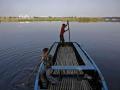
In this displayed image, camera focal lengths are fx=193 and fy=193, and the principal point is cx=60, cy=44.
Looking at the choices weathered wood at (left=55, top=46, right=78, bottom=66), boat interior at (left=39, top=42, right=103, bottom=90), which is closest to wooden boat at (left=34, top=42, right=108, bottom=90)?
boat interior at (left=39, top=42, right=103, bottom=90)

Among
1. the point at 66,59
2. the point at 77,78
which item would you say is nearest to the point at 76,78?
the point at 77,78

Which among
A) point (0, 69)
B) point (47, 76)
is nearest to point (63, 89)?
point (47, 76)

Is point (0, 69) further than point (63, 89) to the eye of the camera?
Yes

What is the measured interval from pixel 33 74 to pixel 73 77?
19.7ft

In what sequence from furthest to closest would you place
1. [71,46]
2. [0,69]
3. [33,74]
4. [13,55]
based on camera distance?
[13,55]
[71,46]
[0,69]
[33,74]

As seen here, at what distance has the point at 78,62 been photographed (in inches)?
667

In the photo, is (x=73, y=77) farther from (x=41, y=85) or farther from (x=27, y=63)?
(x=27, y=63)

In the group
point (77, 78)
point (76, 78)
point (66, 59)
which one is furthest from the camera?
point (66, 59)

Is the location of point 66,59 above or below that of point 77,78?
above

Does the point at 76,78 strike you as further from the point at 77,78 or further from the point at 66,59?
the point at 66,59

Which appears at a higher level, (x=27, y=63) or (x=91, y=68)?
(x=91, y=68)

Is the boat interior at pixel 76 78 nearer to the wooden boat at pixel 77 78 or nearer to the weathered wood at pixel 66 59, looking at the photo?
the wooden boat at pixel 77 78

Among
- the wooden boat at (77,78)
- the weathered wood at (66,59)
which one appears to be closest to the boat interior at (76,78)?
the wooden boat at (77,78)

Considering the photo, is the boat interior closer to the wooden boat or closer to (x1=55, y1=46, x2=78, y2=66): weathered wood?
the wooden boat
